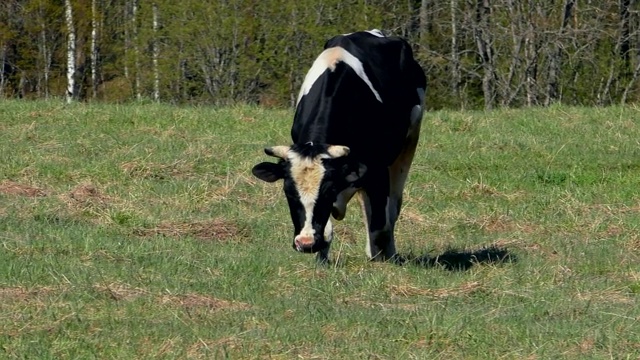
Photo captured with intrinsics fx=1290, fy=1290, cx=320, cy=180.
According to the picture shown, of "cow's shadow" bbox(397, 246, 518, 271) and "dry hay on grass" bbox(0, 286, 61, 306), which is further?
"cow's shadow" bbox(397, 246, 518, 271)

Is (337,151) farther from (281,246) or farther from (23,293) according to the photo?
(23,293)

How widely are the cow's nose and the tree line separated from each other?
65.5 ft

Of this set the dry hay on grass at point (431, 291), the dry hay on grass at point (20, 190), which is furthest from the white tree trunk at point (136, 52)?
the dry hay on grass at point (431, 291)

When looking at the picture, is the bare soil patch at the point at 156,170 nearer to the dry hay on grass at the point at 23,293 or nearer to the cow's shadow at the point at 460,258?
the cow's shadow at the point at 460,258

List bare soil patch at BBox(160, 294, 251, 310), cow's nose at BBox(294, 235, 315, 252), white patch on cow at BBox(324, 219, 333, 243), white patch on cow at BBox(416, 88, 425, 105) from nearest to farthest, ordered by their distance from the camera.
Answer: bare soil patch at BBox(160, 294, 251, 310) < cow's nose at BBox(294, 235, 315, 252) < white patch on cow at BBox(324, 219, 333, 243) < white patch on cow at BBox(416, 88, 425, 105)

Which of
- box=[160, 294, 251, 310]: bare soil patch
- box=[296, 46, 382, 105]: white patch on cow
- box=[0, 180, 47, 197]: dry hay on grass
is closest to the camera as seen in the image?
Answer: box=[160, 294, 251, 310]: bare soil patch

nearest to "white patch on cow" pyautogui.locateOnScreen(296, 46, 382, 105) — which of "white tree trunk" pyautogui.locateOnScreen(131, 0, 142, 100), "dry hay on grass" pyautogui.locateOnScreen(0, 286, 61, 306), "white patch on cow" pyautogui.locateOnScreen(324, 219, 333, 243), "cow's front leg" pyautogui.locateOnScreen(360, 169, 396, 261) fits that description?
"cow's front leg" pyautogui.locateOnScreen(360, 169, 396, 261)

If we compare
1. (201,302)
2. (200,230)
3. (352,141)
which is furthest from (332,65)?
(201,302)

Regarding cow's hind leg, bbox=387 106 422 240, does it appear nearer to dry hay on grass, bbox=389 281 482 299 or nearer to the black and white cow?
the black and white cow

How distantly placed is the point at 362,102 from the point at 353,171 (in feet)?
2.96

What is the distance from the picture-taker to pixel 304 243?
31.1 ft

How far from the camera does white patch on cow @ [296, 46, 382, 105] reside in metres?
10.7

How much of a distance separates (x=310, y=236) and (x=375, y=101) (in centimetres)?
179

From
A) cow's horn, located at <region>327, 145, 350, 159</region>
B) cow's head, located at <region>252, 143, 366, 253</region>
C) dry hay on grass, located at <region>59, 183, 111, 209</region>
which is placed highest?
cow's horn, located at <region>327, 145, 350, 159</region>
